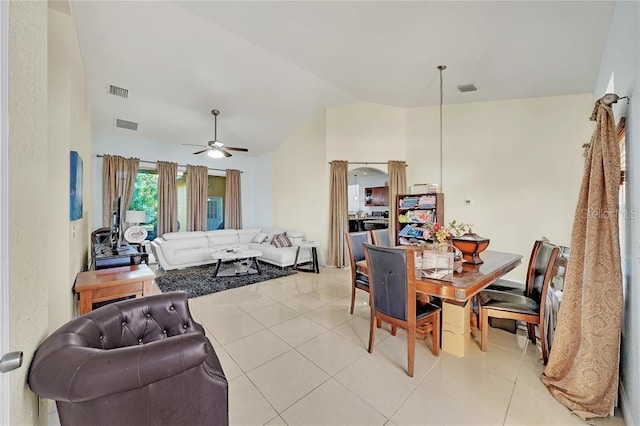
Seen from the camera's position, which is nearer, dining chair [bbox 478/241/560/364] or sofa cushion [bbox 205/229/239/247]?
dining chair [bbox 478/241/560/364]

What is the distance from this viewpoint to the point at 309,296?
12.4 ft

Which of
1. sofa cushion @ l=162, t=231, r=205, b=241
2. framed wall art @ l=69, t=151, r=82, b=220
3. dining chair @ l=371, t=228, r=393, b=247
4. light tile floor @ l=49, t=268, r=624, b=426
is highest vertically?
framed wall art @ l=69, t=151, r=82, b=220

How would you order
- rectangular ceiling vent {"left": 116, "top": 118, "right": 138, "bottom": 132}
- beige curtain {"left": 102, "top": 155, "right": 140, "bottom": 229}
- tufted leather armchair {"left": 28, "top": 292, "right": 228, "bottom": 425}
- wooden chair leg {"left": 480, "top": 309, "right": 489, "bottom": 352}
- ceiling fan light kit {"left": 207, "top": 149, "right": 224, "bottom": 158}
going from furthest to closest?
beige curtain {"left": 102, "top": 155, "right": 140, "bottom": 229} → rectangular ceiling vent {"left": 116, "top": 118, "right": 138, "bottom": 132} → ceiling fan light kit {"left": 207, "top": 149, "right": 224, "bottom": 158} → wooden chair leg {"left": 480, "top": 309, "right": 489, "bottom": 352} → tufted leather armchair {"left": 28, "top": 292, "right": 228, "bottom": 425}

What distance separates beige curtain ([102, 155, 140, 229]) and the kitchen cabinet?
21.6ft

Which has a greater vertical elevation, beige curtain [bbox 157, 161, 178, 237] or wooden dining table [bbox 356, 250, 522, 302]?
beige curtain [bbox 157, 161, 178, 237]

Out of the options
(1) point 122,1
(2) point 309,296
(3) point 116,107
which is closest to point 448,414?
(2) point 309,296

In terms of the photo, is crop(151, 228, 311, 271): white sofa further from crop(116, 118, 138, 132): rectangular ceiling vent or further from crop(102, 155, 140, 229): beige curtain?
crop(116, 118, 138, 132): rectangular ceiling vent

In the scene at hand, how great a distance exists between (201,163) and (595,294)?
285 inches

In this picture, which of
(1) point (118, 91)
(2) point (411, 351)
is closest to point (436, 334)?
(2) point (411, 351)

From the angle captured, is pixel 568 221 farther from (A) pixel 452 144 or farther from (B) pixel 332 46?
(B) pixel 332 46

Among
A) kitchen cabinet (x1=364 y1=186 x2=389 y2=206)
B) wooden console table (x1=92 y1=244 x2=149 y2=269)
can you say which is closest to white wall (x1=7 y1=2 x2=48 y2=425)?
wooden console table (x1=92 y1=244 x2=149 y2=269)

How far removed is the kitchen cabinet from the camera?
834 centimetres

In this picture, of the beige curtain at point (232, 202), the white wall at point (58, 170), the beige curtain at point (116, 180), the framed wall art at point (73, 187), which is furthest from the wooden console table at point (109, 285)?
the beige curtain at point (232, 202)

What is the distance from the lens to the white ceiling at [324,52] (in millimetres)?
2602
